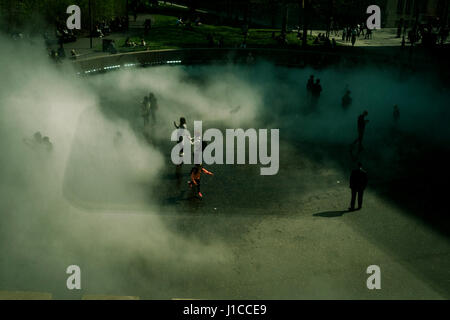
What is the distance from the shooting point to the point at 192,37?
38938 mm

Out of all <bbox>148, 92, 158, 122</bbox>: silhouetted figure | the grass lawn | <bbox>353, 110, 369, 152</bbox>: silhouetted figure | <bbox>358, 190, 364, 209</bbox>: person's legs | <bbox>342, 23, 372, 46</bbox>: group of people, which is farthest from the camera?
<bbox>342, 23, 372, 46</bbox>: group of people

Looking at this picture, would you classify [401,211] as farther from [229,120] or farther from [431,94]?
[431,94]

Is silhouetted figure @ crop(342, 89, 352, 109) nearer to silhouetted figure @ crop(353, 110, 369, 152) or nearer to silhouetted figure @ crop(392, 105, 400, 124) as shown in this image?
silhouetted figure @ crop(392, 105, 400, 124)

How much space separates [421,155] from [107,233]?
10036 mm

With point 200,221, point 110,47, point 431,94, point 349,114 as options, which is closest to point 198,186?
point 200,221

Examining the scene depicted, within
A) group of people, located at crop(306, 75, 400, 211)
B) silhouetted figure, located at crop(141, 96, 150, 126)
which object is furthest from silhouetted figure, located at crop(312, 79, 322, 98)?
silhouetted figure, located at crop(141, 96, 150, 126)

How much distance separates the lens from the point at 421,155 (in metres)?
14.8

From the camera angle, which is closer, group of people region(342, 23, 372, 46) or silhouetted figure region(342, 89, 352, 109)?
silhouetted figure region(342, 89, 352, 109)

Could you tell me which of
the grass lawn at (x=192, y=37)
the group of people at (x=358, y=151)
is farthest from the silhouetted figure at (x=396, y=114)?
the grass lawn at (x=192, y=37)

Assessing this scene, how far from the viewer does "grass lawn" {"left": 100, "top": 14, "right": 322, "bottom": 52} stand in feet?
111

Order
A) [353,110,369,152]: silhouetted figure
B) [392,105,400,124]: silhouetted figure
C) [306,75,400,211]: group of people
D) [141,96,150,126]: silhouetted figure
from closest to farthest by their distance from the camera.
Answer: [306,75,400,211]: group of people
[353,110,369,152]: silhouetted figure
[141,96,150,126]: silhouetted figure
[392,105,400,124]: silhouetted figure

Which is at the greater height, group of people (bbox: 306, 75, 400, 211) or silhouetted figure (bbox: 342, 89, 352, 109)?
silhouetted figure (bbox: 342, 89, 352, 109)

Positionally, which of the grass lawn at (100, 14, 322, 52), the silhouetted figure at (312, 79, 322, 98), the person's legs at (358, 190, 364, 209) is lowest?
the person's legs at (358, 190, 364, 209)
